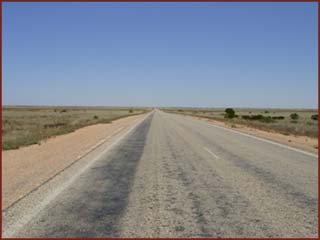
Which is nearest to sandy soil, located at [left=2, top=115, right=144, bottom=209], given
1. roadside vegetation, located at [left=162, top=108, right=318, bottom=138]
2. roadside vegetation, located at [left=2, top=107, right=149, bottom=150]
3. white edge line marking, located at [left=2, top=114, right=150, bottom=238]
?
white edge line marking, located at [left=2, top=114, right=150, bottom=238]

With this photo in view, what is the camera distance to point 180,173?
9734 mm

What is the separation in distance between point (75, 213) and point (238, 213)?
8.86 ft

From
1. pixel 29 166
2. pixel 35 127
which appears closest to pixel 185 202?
pixel 29 166

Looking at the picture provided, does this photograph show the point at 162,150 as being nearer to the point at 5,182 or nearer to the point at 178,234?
the point at 5,182

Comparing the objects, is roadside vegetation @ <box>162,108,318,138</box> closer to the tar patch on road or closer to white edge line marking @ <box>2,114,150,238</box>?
the tar patch on road

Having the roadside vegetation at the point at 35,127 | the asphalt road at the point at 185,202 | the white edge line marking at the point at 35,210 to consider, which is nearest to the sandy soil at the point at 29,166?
the white edge line marking at the point at 35,210

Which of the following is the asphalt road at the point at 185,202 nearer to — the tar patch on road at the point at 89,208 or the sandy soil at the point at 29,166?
the tar patch on road at the point at 89,208

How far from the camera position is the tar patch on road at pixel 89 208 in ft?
17.0

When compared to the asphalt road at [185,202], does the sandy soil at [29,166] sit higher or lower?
lower

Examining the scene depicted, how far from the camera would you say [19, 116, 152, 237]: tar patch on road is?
17.0 feet

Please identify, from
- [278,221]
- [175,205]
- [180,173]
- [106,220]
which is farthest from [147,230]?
[180,173]

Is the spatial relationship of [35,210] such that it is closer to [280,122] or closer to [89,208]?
[89,208]

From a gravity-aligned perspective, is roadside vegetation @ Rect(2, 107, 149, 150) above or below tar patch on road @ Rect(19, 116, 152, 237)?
below

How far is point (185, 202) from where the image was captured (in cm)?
672
